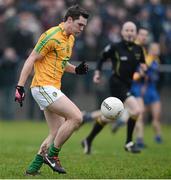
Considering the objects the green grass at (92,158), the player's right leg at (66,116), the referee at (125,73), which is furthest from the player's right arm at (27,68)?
the referee at (125,73)

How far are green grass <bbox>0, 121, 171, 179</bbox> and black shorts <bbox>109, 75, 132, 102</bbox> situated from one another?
3.54 ft

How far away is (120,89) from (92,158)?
78.9 inches

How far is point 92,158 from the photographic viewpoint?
1247 cm

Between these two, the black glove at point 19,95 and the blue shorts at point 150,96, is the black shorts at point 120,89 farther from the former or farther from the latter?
the black glove at point 19,95

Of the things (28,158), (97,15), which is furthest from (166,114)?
(28,158)

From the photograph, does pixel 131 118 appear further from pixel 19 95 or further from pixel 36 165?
pixel 19 95

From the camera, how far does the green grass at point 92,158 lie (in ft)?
32.1

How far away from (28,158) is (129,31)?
11.1ft

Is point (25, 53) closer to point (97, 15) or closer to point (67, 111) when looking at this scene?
point (97, 15)

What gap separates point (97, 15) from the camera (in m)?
22.0

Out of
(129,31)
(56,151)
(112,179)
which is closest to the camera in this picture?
(112,179)

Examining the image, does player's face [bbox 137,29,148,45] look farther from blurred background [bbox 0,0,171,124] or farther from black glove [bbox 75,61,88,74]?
black glove [bbox 75,61,88,74]

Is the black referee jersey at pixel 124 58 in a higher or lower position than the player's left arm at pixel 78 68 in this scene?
lower

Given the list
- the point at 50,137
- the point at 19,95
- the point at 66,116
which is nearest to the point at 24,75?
the point at 19,95
